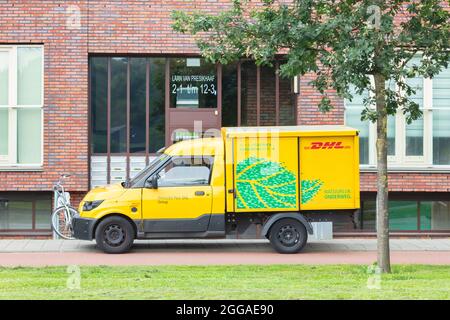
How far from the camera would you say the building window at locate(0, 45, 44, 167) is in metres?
19.6

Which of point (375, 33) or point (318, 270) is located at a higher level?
point (375, 33)

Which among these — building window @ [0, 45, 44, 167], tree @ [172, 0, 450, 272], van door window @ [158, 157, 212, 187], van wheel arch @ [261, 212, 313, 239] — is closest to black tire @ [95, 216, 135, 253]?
van door window @ [158, 157, 212, 187]

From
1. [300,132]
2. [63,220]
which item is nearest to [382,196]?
[300,132]

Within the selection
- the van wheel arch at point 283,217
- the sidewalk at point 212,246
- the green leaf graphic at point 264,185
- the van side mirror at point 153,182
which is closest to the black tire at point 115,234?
the sidewalk at point 212,246

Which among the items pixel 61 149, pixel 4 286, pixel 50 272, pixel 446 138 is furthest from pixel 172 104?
pixel 4 286

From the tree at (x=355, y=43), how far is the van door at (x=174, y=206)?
12.1 ft

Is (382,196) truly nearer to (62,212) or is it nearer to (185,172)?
(185,172)

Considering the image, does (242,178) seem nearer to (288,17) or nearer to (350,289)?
(288,17)

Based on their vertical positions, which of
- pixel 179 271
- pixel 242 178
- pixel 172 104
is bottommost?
pixel 179 271

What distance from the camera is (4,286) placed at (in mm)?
11367

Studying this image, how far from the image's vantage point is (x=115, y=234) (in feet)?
54.9

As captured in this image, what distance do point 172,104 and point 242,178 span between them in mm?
3843

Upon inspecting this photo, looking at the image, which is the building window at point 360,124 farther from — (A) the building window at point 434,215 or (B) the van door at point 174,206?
(B) the van door at point 174,206

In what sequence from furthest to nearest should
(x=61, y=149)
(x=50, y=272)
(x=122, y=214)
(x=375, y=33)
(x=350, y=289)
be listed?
1. (x=61, y=149)
2. (x=122, y=214)
3. (x=50, y=272)
4. (x=375, y=33)
5. (x=350, y=289)
